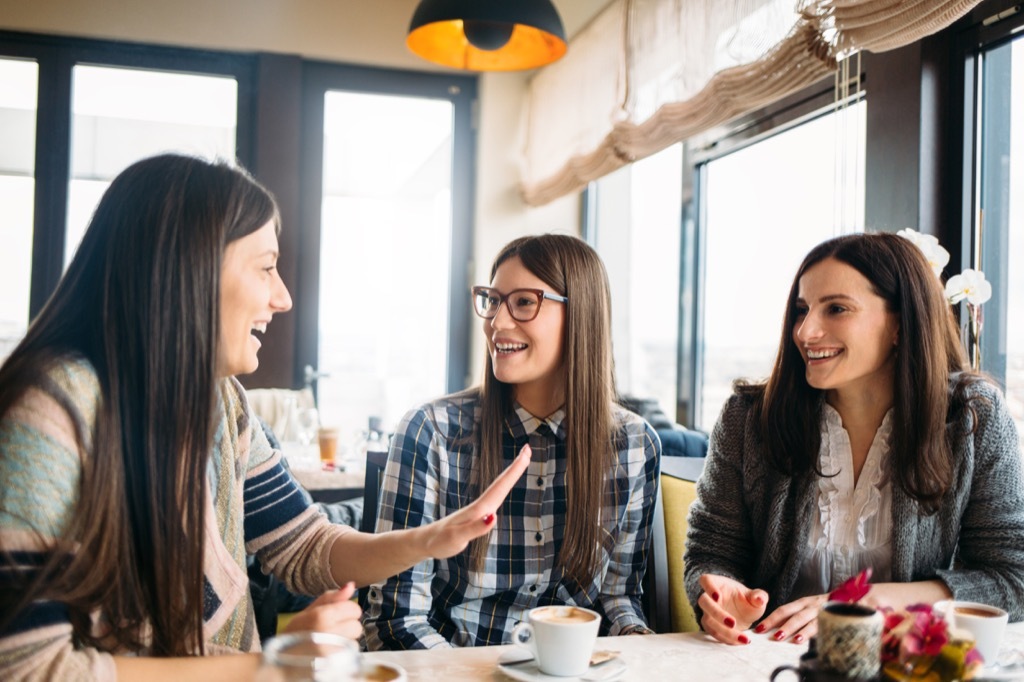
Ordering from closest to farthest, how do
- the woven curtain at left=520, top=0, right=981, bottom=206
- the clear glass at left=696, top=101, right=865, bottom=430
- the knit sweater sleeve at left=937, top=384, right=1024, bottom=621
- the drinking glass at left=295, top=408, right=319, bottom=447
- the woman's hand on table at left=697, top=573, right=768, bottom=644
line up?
the woman's hand on table at left=697, top=573, right=768, bottom=644
the knit sweater sleeve at left=937, top=384, right=1024, bottom=621
the woven curtain at left=520, top=0, right=981, bottom=206
the clear glass at left=696, top=101, right=865, bottom=430
the drinking glass at left=295, top=408, right=319, bottom=447

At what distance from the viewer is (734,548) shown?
1736mm

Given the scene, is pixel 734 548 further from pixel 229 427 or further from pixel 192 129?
Result: pixel 192 129

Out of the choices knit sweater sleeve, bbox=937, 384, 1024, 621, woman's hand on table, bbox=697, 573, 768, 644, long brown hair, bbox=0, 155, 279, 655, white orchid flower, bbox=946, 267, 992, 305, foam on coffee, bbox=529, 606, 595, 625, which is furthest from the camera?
white orchid flower, bbox=946, 267, 992, 305

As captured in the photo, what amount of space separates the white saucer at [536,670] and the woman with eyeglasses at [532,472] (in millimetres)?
384

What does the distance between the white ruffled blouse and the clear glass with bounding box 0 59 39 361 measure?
4.15 meters

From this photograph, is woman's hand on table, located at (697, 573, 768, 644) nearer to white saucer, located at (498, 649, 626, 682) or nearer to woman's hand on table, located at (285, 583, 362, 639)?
white saucer, located at (498, 649, 626, 682)

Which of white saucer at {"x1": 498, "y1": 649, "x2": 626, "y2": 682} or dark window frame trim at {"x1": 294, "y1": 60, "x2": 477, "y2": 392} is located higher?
dark window frame trim at {"x1": 294, "y1": 60, "x2": 477, "y2": 392}

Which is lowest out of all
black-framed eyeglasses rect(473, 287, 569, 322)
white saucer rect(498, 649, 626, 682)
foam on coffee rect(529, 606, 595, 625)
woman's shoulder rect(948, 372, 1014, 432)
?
white saucer rect(498, 649, 626, 682)

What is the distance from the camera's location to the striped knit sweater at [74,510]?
932 millimetres

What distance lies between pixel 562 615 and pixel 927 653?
43 cm

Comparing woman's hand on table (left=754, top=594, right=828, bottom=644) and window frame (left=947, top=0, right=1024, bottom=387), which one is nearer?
woman's hand on table (left=754, top=594, right=828, bottom=644)

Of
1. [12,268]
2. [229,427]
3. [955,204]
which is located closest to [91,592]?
[229,427]

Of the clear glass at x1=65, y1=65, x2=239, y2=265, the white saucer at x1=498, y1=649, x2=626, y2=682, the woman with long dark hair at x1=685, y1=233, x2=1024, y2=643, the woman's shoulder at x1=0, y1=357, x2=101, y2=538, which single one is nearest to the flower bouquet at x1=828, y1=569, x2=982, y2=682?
the white saucer at x1=498, y1=649, x2=626, y2=682

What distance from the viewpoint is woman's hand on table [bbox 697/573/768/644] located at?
1.32 metres
